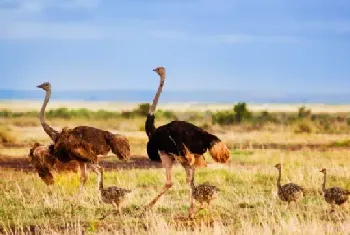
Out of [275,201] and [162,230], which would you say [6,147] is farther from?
[162,230]

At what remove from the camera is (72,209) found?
497 inches

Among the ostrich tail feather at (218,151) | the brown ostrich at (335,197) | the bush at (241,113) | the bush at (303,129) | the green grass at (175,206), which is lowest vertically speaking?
the green grass at (175,206)

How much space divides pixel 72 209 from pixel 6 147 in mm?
16549

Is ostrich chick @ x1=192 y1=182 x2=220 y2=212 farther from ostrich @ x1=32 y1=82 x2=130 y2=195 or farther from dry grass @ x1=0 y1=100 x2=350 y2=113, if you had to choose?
dry grass @ x1=0 y1=100 x2=350 y2=113

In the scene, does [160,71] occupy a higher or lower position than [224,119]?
higher

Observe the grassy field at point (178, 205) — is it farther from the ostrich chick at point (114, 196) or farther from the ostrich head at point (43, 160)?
the ostrich head at point (43, 160)

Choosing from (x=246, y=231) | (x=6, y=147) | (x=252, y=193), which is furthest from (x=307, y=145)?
(x=246, y=231)

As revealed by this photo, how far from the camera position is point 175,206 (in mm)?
13117

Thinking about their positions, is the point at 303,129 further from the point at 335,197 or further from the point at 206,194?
the point at 206,194

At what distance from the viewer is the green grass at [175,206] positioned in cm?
1091

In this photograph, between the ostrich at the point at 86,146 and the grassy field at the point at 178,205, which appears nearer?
the grassy field at the point at 178,205

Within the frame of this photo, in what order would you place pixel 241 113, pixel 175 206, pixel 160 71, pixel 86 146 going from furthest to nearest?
pixel 241 113 < pixel 86 146 < pixel 160 71 < pixel 175 206

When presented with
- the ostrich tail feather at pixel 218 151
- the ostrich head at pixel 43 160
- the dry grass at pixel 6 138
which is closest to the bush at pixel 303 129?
the dry grass at pixel 6 138

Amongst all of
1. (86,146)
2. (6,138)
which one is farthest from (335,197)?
(6,138)
